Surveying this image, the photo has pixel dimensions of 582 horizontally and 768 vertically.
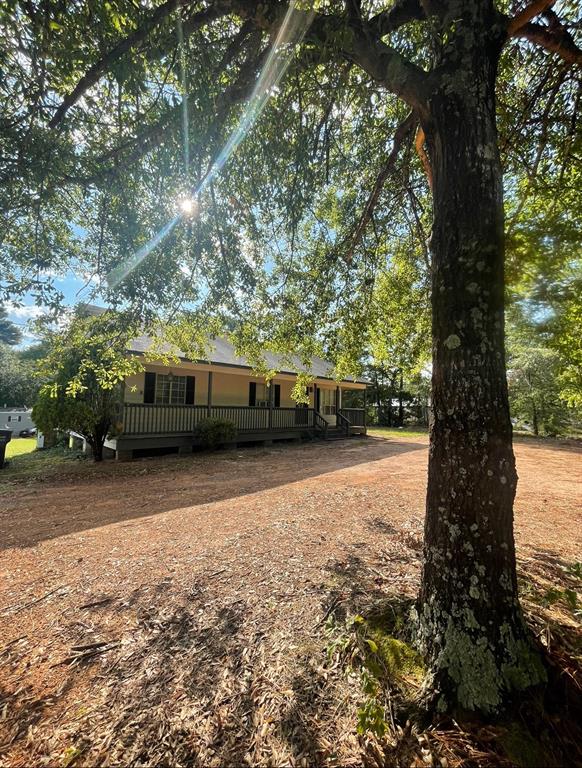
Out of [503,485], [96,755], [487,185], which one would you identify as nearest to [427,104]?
[487,185]

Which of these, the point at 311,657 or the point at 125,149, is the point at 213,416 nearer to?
the point at 125,149

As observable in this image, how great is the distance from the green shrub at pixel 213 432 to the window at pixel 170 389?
2.00 metres

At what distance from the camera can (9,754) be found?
1.52 metres

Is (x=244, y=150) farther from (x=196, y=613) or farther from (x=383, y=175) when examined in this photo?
(x=196, y=613)

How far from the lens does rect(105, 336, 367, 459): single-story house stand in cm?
1063

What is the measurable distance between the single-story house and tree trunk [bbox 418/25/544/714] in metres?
5.45

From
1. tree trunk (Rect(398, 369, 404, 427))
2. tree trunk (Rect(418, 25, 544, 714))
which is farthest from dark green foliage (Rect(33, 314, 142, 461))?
tree trunk (Rect(398, 369, 404, 427))

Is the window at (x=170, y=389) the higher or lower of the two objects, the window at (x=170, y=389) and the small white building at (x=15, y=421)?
the higher

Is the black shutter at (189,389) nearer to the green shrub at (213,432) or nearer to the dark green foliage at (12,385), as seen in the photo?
the green shrub at (213,432)

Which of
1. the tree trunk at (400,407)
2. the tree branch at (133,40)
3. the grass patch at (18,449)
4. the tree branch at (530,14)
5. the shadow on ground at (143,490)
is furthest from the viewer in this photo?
the tree trunk at (400,407)

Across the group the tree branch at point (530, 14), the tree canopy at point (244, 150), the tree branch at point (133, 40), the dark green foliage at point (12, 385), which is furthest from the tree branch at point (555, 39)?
the dark green foliage at point (12, 385)

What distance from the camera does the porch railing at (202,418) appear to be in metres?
10.7

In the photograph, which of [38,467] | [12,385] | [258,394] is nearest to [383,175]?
[38,467]

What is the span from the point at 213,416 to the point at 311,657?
36.5ft
